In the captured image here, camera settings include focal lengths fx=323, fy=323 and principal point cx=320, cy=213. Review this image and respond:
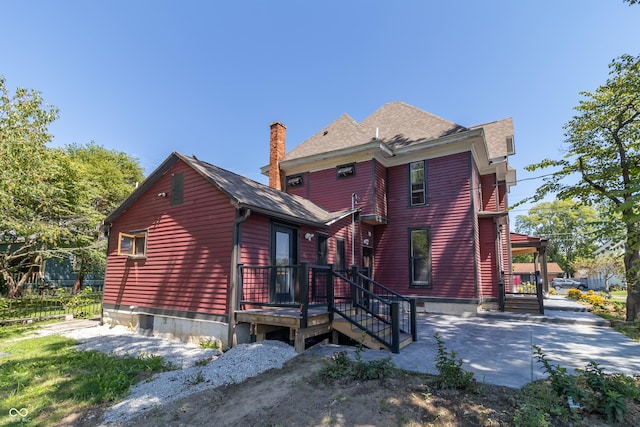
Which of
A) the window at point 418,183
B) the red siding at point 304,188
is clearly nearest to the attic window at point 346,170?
the red siding at point 304,188

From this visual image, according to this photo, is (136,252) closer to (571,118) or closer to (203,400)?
(203,400)

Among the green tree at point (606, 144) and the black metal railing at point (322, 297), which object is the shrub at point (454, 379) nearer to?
the black metal railing at point (322, 297)

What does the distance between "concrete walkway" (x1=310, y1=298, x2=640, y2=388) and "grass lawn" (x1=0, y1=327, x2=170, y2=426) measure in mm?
3216

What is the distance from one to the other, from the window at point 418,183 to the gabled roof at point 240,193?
3.51 metres

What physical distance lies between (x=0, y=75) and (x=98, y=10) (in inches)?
177

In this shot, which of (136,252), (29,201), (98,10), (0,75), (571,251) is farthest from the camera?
(571,251)

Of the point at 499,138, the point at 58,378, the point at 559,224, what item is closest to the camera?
the point at 58,378

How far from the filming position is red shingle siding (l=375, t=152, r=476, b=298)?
11.4 metres

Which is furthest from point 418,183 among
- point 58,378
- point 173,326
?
point 58,378

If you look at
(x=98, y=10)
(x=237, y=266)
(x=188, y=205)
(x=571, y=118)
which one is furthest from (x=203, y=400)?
(x=571, y=118)

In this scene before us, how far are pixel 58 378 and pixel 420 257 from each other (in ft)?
35.2

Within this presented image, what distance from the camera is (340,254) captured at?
435 inches

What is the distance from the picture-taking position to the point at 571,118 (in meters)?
11.2

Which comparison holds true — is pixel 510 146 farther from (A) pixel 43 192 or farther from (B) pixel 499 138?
(A) pixel 43 192
